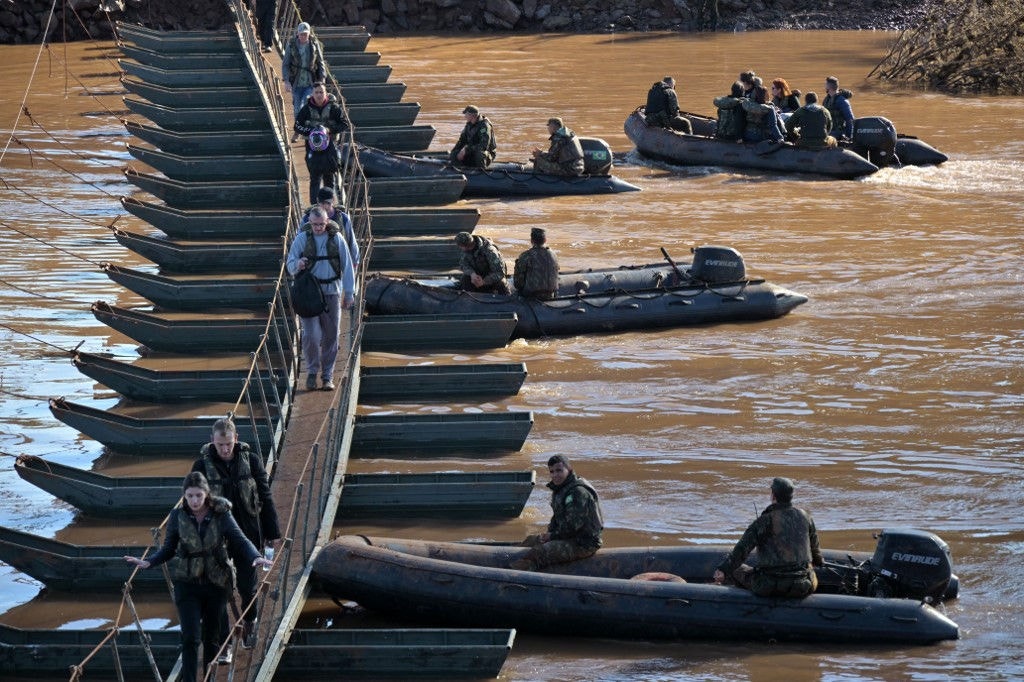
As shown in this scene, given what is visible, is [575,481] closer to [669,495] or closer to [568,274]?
[669,495]

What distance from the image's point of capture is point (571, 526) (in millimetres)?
11867

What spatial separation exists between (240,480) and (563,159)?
59.5 feet

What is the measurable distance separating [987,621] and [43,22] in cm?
4332

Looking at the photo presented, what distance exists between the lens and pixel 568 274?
20.5 m

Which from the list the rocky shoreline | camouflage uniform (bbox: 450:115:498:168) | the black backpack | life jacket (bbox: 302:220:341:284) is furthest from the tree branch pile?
the black backpack

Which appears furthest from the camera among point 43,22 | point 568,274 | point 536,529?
point 43,22

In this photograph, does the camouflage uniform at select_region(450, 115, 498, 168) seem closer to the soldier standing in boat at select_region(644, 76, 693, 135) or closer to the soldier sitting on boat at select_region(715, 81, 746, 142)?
the soldier standing in boat at select_region(644, 76, 693, 135)

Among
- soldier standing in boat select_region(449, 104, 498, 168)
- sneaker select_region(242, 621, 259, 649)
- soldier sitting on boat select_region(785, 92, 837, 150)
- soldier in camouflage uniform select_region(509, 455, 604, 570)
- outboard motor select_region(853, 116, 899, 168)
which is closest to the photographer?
sneaker select_region(242, 621, 259, 649)

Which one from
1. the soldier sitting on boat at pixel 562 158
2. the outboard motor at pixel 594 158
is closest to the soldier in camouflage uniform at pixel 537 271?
the soldier sitting on boat at pixel 562 158

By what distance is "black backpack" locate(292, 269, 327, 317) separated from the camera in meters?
14.5

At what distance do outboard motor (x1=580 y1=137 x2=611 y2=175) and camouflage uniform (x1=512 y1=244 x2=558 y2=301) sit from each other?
28.8ft

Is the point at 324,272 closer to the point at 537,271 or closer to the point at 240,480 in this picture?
the point at 240,480

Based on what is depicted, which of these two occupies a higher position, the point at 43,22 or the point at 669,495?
the point at 43,22

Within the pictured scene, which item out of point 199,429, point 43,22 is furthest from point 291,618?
point 43,22
